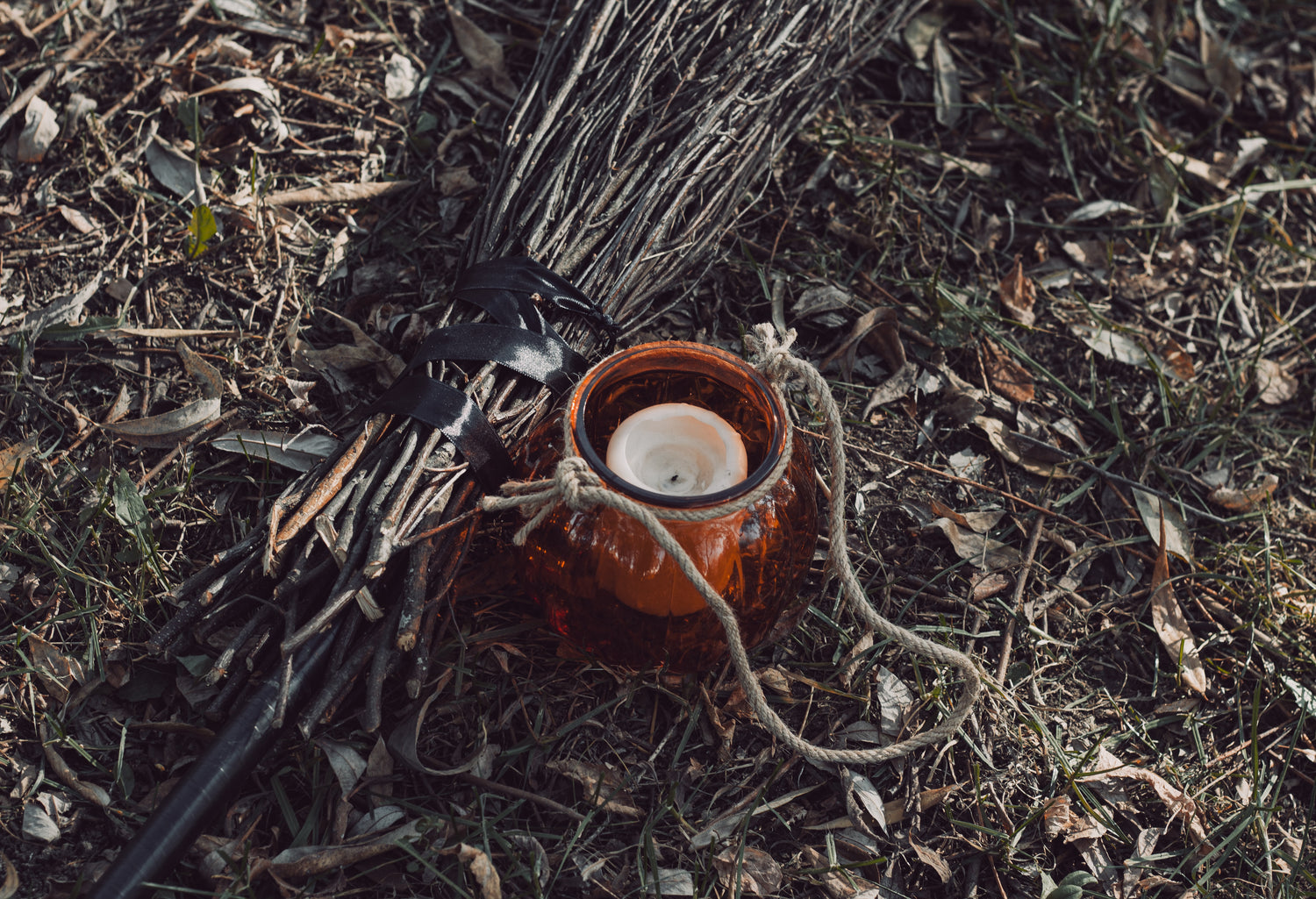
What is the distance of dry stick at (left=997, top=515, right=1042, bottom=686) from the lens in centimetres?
176

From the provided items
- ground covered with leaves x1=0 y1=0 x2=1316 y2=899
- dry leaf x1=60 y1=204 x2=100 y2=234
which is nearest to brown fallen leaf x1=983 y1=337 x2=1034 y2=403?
ground covered with leaves x1=0 y1=0 x2=1316 y2=899

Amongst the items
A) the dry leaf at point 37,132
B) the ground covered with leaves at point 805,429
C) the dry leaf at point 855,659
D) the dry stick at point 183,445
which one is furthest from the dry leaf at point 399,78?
the dry leaf at point 855,659

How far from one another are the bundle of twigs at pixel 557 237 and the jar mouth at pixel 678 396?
0.18 metres

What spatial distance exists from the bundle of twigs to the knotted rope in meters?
0.19

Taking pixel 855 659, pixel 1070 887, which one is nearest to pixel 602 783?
pixel 855 659

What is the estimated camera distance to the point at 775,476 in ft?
4.42

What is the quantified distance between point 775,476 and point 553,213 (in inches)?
30.2

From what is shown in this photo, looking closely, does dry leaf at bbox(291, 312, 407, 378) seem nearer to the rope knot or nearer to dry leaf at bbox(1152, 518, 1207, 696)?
the rope knot

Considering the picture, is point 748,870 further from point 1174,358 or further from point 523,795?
point 1174,358

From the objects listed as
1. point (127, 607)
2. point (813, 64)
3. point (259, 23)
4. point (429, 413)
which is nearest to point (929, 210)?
point (813, 64)

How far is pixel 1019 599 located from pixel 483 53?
1.79m

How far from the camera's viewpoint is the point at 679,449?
1.46 m

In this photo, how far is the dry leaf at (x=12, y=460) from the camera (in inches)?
67.9

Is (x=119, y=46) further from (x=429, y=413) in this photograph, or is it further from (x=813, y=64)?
(x=813, y=64)
